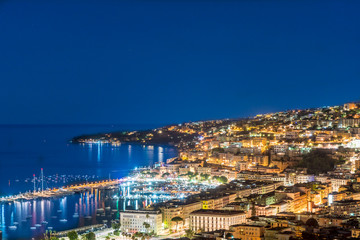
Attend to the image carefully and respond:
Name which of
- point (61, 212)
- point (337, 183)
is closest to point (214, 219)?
point (61, 212)

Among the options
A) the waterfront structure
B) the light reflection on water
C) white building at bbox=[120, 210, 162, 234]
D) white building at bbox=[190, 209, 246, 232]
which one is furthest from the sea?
the waterfront structure

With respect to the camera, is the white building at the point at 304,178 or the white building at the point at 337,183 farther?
the white building at the point at 304,178

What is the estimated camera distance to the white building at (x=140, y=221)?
15.0 meters

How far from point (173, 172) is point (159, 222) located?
14345 millimetres

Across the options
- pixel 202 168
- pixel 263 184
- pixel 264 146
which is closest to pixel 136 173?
pixel 202 168

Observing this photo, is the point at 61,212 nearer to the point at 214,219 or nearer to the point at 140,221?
the point at 140,221

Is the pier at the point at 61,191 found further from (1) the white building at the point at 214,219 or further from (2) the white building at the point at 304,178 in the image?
(1) the white building at the point at 214,219

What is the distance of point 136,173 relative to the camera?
30375mm

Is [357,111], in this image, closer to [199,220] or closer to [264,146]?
[264,146]

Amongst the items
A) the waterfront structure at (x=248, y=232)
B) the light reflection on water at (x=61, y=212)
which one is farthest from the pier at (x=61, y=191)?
the waterfront structure at (x=248, y=232)

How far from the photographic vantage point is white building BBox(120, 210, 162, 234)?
49.1ft

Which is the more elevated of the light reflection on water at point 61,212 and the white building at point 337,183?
the white building at point 337,183

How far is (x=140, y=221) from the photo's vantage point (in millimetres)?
15070

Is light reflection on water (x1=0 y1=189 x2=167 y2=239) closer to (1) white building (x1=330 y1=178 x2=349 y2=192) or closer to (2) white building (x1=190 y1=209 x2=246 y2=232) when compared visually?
(2) white building (x1=190 y1=209 x2=246 y2=232)
